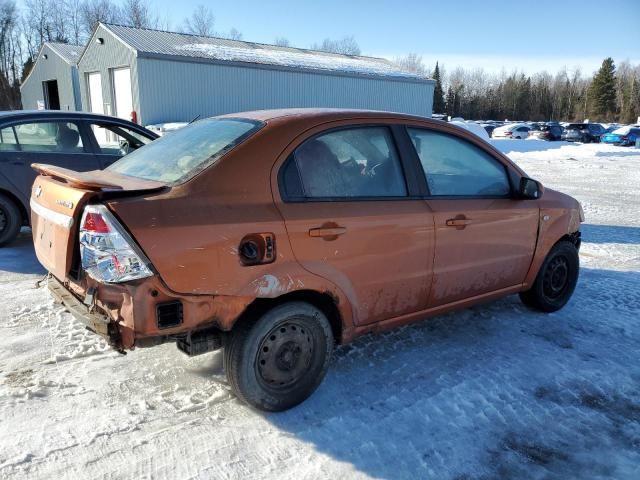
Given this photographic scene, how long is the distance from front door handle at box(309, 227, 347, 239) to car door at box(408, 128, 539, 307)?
817mm

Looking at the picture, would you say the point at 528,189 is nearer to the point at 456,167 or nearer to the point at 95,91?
the point at 456,167

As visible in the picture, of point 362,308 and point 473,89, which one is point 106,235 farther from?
point 473,89

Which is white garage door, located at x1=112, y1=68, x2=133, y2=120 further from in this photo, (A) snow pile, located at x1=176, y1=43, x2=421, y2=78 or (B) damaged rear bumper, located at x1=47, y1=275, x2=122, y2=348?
(B) damaged rear bumper, located at x1=47, y1=275, x2=122, y2=348

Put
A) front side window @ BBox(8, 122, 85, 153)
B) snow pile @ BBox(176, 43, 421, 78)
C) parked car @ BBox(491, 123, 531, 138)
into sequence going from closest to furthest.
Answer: front side window @ BBox(8, 122, 85, 153) < snow pile @ BBox(176, 43, 421, 78) < parked car @ BBox(491, 123, 531, 138)

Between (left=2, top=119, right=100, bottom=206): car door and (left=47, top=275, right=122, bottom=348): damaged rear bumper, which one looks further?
(left=2, top=119, right=100, bottom=206): car door

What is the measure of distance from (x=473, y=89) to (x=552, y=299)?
9237 centimetres

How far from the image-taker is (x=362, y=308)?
131 inches

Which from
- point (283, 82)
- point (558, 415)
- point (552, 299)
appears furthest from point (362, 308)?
point (283, 82)

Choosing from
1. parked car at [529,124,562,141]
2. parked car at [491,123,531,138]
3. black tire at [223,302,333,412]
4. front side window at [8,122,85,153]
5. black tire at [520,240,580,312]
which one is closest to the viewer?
black tire at [223,302,333,412]

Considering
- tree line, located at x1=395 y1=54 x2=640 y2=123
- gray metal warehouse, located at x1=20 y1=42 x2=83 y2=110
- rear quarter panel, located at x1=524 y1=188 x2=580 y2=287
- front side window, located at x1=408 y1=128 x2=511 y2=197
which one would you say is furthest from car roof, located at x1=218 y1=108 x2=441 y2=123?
tree line, located at x1=395 y1=54 x2=640 y2=123

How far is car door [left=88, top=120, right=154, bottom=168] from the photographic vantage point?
263 inches

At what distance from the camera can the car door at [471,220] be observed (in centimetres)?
369

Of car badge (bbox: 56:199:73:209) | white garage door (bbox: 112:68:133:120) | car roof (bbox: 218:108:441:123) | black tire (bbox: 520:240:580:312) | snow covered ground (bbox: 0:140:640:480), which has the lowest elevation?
snow covered ground (bbox: 0:140:640:480)

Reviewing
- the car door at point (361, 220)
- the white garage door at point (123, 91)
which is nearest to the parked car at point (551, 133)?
the white garage door at point (123, 91)
